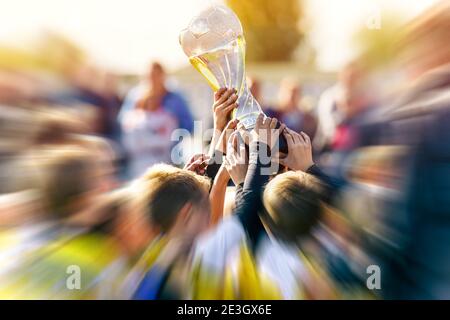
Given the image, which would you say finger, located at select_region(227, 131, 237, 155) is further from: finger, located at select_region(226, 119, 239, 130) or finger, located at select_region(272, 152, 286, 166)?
finger, located at select_region(272, 152, 286, 166)

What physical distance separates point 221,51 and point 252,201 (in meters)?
0.42

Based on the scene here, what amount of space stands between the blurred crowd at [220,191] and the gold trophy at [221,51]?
1.3 inches

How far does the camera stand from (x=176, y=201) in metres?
1.62

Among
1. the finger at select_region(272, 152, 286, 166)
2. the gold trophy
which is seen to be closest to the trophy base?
the gold trophy

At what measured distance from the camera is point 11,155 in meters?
1.74

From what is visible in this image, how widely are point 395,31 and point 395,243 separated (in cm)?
60

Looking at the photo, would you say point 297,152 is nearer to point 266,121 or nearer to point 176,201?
point 266,121

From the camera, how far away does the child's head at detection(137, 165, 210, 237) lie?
162 centimetres

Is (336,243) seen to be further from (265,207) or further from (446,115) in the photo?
(446,115)

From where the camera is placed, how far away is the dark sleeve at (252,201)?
165cm

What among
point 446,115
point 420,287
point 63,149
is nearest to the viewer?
point 446,115

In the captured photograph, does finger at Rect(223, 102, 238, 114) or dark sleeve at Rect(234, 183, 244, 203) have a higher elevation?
finger at Rect(223, 102, 238, 114)

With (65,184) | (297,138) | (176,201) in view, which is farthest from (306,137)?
(65,184)
